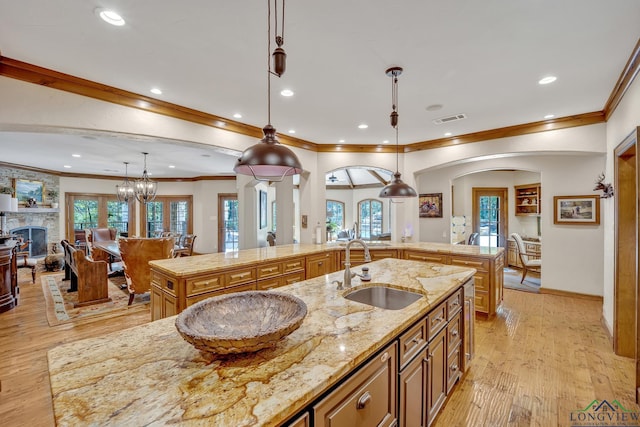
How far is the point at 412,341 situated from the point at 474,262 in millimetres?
2792

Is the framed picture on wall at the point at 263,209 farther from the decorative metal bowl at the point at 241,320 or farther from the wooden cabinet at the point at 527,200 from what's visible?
the decorative metal bowl at the point at 241,320

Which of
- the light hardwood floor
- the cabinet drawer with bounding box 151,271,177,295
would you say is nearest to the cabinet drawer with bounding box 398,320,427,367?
the light hardwood floor

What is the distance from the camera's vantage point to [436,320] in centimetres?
187

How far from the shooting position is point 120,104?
2939 millimetres

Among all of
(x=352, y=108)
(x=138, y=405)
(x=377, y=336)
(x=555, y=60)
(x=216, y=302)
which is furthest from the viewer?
(x=352, y=108)

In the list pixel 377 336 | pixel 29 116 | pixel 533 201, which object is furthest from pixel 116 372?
pixel 533 201

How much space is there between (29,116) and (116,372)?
2.77m

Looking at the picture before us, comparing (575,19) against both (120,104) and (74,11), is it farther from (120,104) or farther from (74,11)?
(120,104)

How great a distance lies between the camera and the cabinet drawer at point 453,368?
2.11m

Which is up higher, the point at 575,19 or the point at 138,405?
the point at 575,19

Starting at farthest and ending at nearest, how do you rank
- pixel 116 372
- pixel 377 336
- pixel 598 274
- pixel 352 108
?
pixel 598 274 < pixel 352 108 < pixel 377 336 < pixel 116 372

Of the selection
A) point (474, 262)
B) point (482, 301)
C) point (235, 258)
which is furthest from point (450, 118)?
point (235, 258)

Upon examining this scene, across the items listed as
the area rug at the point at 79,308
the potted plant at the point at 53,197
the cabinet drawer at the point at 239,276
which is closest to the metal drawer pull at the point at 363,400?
the cabinet drawer at the point at 239,276

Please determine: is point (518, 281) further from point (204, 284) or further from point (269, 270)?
point (204, 284)
